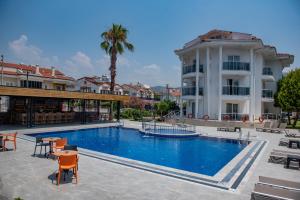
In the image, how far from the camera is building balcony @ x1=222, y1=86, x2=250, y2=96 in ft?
96.6

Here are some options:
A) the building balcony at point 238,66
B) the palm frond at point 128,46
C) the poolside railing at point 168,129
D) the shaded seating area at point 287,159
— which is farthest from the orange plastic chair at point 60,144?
the building balcony at point 238,66

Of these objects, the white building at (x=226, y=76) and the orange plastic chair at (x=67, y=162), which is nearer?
the orange plastic chair at (x=67, y=162)

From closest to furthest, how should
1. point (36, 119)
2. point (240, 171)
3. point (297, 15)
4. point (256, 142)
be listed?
point (297, 15), point (240, 171), point (256, 142), point (36, 119)

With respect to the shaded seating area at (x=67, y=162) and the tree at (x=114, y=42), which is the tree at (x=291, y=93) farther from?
the shaded seating area at (x=67, y=162)

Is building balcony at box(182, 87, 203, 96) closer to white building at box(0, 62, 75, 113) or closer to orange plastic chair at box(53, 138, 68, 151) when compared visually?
white building at box(0, 62, 75, 113)

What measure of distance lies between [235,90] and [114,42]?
54.9 ft

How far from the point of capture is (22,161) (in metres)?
10.2

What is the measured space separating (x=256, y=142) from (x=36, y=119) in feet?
65.8

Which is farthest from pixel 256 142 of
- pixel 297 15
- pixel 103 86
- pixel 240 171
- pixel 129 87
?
pixel 129 87

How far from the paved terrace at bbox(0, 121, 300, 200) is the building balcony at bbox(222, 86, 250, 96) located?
19.8 m

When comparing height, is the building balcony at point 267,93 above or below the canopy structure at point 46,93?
above

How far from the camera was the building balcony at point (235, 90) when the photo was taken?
29438 millimetres

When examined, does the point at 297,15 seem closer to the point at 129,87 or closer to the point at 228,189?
the point at 228,189

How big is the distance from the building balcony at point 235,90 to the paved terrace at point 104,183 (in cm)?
1980
